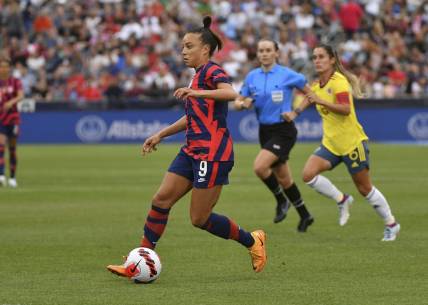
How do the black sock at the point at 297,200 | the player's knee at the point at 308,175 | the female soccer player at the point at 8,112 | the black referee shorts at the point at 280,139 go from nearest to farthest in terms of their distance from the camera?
the player's knee at the point at 308,175
the black sock at the point at 297,200
the black referee shorts at the point at 280,139
the female soccer player at the point at 8,112

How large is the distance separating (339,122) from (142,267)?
169 inches

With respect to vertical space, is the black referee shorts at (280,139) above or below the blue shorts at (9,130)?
above

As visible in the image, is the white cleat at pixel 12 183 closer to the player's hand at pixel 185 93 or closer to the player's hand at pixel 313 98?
the player's hand at pixel 313 98

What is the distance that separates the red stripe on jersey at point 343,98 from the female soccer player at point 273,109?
134 centimetres

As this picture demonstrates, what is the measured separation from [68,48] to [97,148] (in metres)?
5.89

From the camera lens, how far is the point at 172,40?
36250 mm

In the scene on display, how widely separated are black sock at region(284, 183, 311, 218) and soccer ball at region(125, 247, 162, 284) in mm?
4520

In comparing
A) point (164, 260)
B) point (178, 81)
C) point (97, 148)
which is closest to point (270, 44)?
point (164, 260)

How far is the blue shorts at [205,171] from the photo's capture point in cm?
944

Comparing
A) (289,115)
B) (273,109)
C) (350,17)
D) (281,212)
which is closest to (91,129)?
(350,17)

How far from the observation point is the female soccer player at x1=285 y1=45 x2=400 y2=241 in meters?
12.5

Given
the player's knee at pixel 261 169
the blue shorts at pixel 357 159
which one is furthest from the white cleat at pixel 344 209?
the blue shorts at pixel 357 159

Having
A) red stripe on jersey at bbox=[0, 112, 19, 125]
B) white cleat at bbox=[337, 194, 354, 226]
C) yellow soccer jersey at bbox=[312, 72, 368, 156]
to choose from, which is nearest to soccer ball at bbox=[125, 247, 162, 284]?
yellow soccer jersey at bbox=[312, 72, 368, 156]

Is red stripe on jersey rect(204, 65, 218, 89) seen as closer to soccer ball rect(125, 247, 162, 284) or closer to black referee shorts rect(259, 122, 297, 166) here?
soccer ball rect(125, 247, 162, 284)
